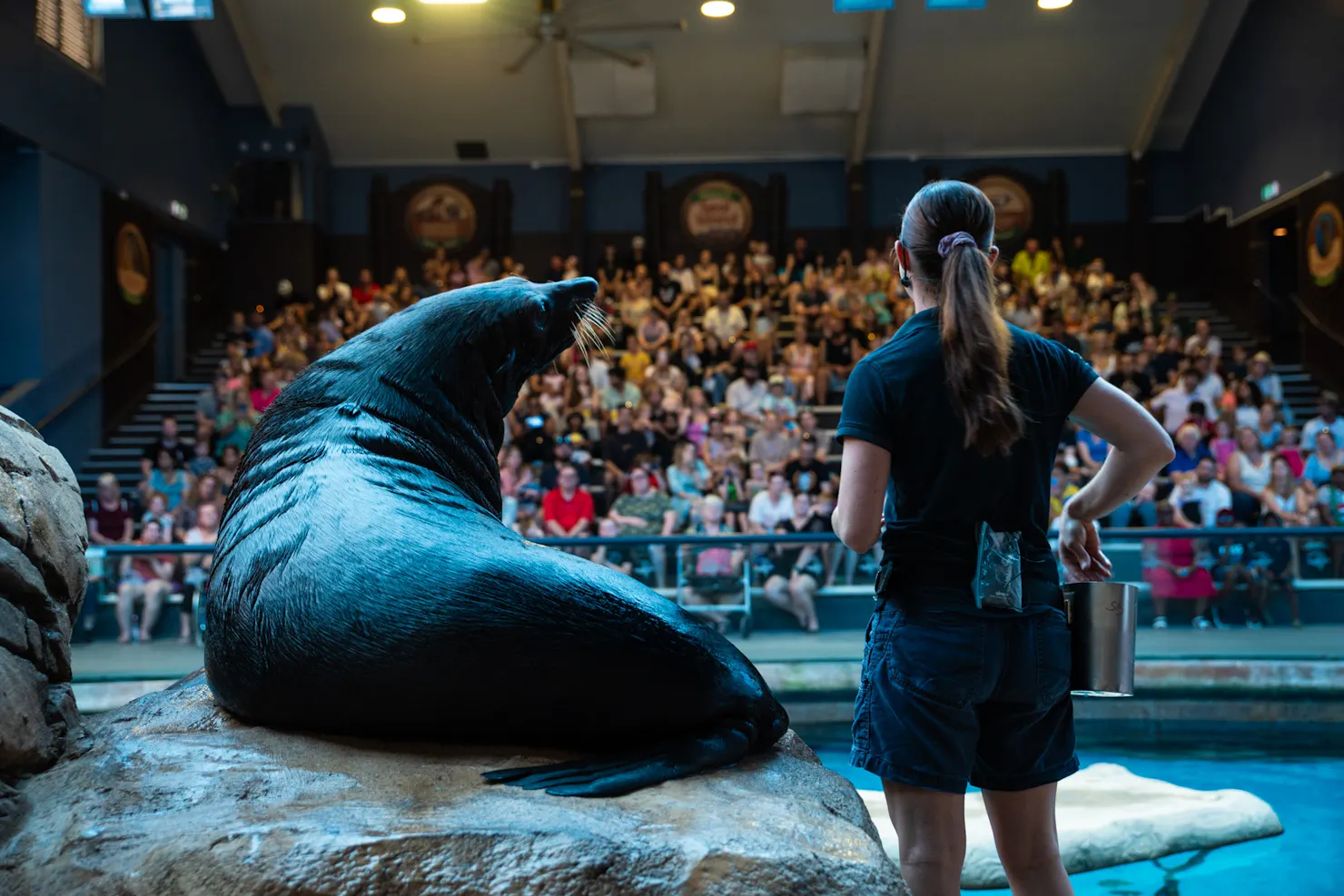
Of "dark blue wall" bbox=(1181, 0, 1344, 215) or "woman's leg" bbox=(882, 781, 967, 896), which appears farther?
"dark blue wall" bbox=(1181, 0, 1344, 215)

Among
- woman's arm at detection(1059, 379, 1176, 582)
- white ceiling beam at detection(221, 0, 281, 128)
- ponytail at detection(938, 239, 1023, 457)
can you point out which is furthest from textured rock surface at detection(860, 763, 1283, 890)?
white ceiling beam at detection(221, 0, 281, 128)

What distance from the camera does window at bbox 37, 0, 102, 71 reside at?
1198 centimetres

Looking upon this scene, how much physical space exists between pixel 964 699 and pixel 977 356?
1.81 ft

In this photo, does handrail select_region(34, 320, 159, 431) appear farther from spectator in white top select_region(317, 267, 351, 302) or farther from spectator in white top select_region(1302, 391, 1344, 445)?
spectator in white top select_region(1302, 391, 1344, 445)

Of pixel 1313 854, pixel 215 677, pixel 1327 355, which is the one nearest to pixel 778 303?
pixel 1327 355

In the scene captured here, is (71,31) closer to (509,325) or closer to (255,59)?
(255,59)

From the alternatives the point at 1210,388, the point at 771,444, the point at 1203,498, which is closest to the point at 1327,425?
the point at 1210,388

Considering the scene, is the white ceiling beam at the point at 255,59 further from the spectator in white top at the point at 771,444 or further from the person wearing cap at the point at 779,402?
the spectator in white top at the point at 771,444

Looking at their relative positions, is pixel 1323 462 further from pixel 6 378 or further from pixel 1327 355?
pixel 6 378

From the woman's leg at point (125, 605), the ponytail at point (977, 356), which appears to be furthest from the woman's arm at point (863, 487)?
the woman's leg at point (125, 605)

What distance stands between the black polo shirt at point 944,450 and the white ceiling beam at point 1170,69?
50.7 ft

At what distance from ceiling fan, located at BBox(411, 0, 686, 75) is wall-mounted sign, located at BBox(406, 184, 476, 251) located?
3.42 metres

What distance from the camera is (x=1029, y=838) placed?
6.83 ft

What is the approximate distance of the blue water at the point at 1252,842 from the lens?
12.4 feet
